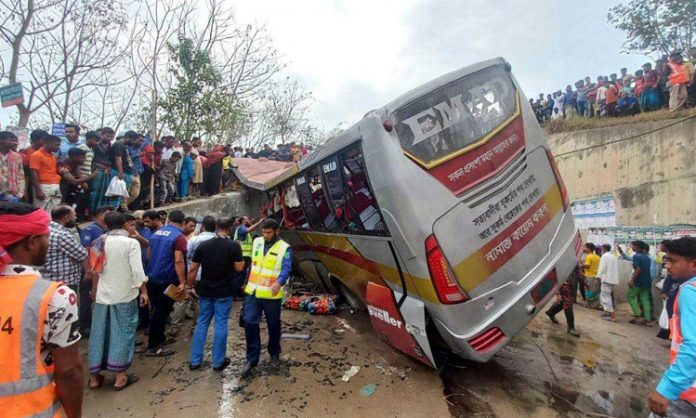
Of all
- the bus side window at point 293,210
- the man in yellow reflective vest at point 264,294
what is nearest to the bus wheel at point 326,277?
the bus side window at point 293,210

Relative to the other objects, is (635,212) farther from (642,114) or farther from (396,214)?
(396,214)

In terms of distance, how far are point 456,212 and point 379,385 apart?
1.97m

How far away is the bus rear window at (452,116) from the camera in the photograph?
3.58 meters

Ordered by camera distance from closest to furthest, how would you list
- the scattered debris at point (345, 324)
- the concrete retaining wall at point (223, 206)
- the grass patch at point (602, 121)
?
the scattered debris at point (345, 324), the concrete retaining wall at point (223, 206), the grass patch at point (602, 121)

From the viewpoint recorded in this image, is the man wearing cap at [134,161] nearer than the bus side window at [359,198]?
No

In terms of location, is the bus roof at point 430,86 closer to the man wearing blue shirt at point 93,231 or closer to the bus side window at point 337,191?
the bus side window at point 337,191

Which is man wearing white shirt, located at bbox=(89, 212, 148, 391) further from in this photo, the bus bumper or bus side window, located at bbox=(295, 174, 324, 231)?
the bus bumper

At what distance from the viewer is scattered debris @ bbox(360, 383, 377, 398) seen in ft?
12.3

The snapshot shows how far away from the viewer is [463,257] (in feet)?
11.5

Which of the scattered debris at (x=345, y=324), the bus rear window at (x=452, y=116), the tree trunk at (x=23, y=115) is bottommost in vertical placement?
the scattered debris at (x=345, y=324)

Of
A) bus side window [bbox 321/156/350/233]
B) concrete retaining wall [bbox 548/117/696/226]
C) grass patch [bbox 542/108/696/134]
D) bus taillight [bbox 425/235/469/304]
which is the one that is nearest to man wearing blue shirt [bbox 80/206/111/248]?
bus side window [bbox 321/156/350/233]

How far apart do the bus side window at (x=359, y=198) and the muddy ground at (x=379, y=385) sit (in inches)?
64.8

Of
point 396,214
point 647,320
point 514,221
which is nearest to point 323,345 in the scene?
point 396,214

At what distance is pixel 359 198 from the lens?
13.7ft
